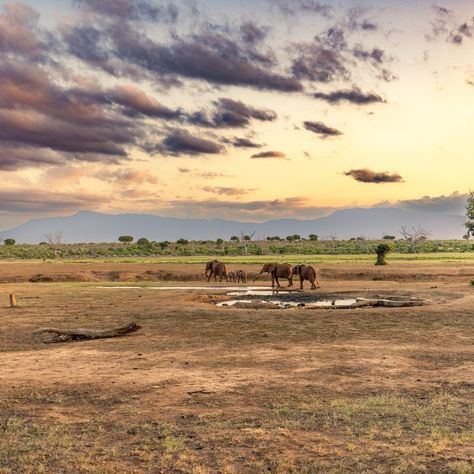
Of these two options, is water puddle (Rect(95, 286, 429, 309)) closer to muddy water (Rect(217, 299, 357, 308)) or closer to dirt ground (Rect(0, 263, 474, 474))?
muddy water (Rect(217, 299, 357, 308))

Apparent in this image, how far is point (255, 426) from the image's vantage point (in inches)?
322

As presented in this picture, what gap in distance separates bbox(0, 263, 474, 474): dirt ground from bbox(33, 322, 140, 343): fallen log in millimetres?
510

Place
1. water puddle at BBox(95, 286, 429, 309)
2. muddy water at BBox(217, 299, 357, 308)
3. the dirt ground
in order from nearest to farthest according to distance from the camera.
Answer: the dirt ground, water puddle at BBox(95, 286, 429, 309), muddy water at BBox(217, 299, 357, 308)

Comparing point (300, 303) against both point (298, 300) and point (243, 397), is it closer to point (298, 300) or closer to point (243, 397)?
point (298, 300)

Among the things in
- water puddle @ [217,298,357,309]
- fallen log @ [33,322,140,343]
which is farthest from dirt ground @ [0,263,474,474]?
water puddle @ [217,298,357,309]

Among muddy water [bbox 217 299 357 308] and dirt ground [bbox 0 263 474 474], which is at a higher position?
dirt ground [bbox 0 263 474 474]

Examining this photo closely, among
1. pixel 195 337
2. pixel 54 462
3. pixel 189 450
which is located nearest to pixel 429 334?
pixel 195 337

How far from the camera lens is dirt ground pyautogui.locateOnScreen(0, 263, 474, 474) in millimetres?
6969

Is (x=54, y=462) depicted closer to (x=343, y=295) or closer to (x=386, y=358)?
(x=386, y=358)

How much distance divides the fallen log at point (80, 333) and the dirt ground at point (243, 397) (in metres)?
0.51

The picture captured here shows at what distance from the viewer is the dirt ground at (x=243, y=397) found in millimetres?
6969

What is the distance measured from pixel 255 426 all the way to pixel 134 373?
452 centimetres

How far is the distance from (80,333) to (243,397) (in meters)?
8.68

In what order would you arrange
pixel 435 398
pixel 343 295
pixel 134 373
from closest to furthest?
pixel 435 398, pixel 134 373, pixel 343 295
